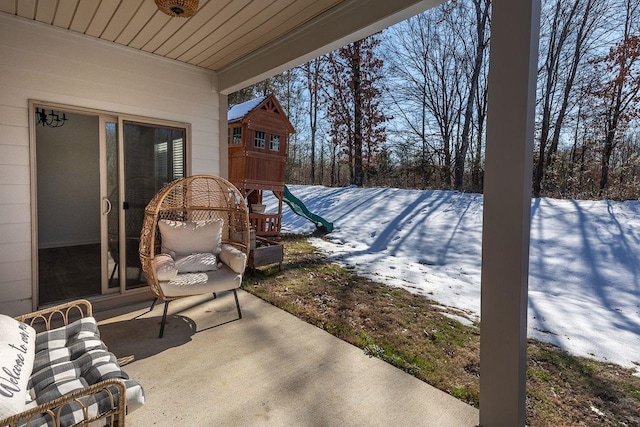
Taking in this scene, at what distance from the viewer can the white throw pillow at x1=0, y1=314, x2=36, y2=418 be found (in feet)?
3.65

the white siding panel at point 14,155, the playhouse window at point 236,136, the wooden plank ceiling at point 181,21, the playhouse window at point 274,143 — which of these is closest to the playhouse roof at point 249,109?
the playhouse window at point 236,136

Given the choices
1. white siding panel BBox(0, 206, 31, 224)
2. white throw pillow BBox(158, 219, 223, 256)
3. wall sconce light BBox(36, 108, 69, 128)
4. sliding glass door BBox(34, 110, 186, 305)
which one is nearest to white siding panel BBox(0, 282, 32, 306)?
sliding glass door BBox(34, 110, 186, 305)

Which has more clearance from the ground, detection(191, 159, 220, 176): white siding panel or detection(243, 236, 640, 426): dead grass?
detection(191, 159, 220, 176): white siding panel

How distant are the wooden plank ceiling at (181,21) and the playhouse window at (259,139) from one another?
2.37 meters

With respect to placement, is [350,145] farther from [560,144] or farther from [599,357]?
[599,357]

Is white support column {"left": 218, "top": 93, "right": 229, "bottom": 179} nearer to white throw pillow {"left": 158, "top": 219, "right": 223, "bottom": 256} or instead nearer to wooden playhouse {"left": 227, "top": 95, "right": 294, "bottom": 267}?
white throw pillow {"left": 158, "top": 219, "right": 223, "bottom": 256}

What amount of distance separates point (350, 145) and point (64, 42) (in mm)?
8687

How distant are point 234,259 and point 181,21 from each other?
6.56 ft

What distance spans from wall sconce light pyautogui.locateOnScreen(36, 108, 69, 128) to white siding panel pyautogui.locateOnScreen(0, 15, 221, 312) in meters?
0.17

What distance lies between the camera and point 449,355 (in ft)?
8.23

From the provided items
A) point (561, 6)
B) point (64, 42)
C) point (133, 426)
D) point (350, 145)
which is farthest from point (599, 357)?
point (350, 145)

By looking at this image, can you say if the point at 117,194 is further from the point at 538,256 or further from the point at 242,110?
the point at 538,256

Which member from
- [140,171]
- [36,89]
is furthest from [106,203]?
[36,89]

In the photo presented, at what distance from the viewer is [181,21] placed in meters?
2.69
